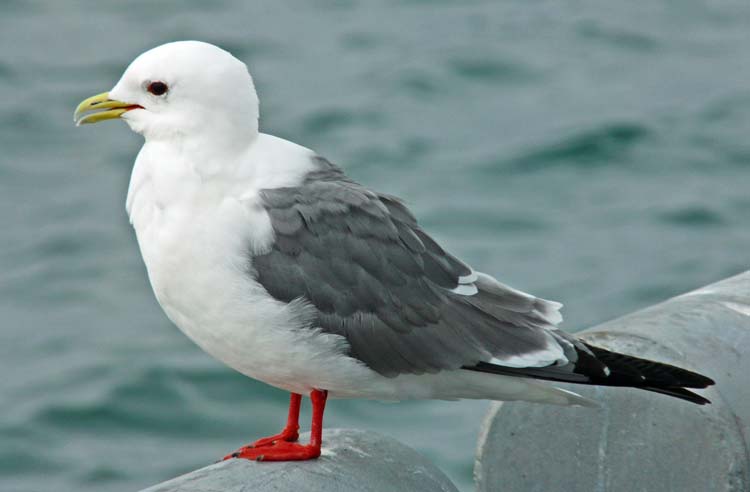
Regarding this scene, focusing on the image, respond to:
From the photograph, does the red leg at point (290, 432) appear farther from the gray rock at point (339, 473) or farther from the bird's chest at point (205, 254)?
the bird's chest at point (205, 254)

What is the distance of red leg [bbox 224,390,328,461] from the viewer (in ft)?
12.4

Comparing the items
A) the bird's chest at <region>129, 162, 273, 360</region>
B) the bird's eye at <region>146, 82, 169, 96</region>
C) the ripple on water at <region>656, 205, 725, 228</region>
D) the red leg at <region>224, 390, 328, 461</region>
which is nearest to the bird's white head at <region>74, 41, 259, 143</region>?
the bird's eye at <region>146, 82, 169, 96</region>

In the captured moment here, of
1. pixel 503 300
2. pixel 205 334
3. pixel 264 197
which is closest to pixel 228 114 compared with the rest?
pixel 264 197

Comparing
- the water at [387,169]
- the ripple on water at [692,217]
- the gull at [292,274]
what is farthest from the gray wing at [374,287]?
the ripple on water at [692,217]

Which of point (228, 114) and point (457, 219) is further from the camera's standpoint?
point (457, 219)

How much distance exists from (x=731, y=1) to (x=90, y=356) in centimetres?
846

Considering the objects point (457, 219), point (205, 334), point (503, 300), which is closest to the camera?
point (205, 334)

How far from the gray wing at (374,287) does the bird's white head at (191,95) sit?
247 mm

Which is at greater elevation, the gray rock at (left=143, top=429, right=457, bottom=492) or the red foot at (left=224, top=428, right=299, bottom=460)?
the gray rock at (left=143, top=429, right=457, bottom=492)

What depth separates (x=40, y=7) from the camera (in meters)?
14.2

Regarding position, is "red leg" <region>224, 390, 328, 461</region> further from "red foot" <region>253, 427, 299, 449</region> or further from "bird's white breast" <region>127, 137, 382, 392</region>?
"bird's white breast" <region>127, 137, 382, 392</region>

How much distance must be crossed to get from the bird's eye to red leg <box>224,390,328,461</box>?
3.22 ft

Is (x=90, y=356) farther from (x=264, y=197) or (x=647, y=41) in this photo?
(x=647, y=41)

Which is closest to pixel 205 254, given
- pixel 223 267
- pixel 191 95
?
pixel 223 267
